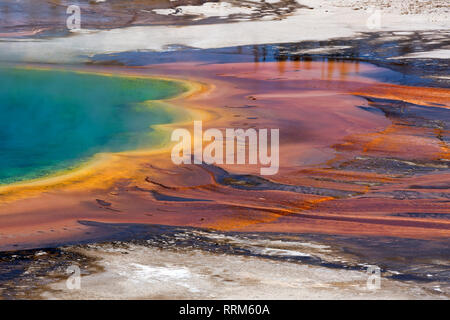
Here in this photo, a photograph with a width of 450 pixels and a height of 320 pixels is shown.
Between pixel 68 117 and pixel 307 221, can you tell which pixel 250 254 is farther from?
pixel 68 117

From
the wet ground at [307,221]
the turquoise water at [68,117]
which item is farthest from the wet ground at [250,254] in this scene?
the turquoise water at [68,117]

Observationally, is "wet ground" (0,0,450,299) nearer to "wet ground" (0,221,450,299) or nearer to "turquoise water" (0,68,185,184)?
"wet ground" (0,221,450,299)

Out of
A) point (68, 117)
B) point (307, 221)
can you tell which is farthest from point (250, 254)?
point (68, 117)

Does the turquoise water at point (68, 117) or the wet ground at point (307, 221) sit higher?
the turquoise water at point (68, 117)

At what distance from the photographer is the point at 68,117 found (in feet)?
23.3

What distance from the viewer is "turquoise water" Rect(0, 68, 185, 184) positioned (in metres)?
5.66

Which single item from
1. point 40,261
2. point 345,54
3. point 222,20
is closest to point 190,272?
point 40,261

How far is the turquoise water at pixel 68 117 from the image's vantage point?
18.6 ft

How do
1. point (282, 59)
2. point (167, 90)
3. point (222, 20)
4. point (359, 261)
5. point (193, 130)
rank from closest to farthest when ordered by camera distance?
point (359, 261), point (193, 130), point (167, 90), point (282, 59), point (222, 20)

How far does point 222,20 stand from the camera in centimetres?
1440

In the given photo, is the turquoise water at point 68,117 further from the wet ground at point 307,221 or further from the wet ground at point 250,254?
the wet ground at point 250,254

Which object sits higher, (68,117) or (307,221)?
(68,117)
